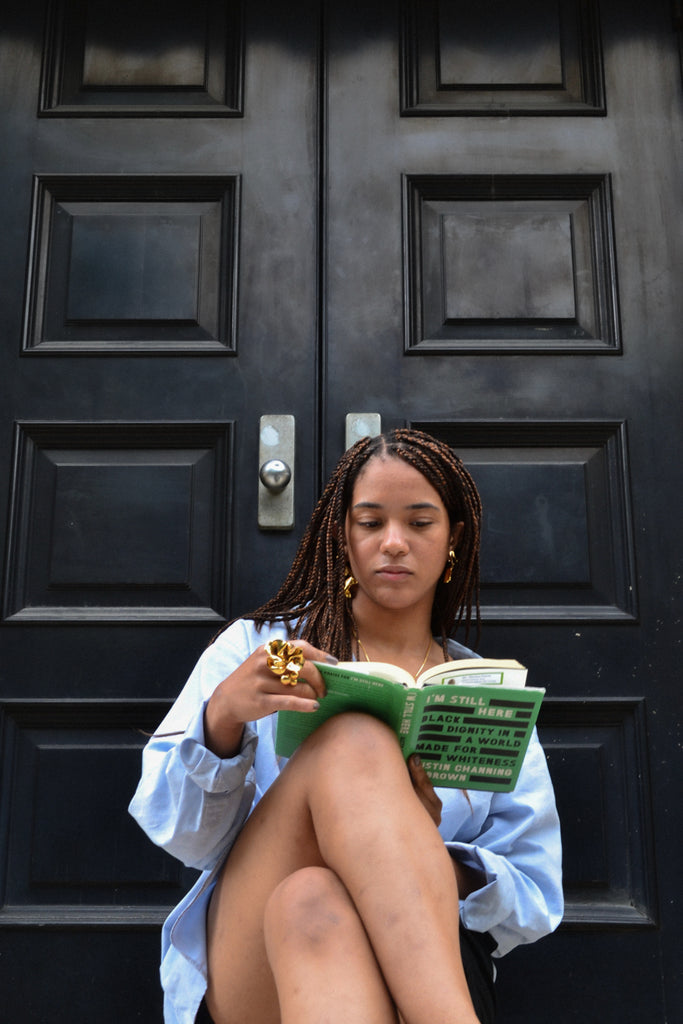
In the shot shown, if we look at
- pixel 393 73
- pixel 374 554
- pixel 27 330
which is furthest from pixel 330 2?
pixel 374 554

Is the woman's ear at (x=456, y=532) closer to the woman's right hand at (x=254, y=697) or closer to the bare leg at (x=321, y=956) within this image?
the woman's right hand at (x=254, y=697)

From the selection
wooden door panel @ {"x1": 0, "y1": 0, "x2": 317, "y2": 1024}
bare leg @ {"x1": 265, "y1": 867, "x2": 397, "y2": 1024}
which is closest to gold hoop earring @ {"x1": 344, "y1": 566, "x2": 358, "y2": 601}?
wooden door panel @ {"x1": 0, "y1": 0, "x2": 317, "y2": 1024}

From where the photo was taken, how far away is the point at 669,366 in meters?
1.95

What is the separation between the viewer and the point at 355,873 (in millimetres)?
1127

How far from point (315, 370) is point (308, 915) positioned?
115 cm

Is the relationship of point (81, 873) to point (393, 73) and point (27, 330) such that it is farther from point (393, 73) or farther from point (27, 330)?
point (393, 73)

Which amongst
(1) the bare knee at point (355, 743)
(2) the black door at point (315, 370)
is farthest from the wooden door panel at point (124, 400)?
(1) the bare knee at point (355, 743)

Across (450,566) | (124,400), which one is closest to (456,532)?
(450,566)

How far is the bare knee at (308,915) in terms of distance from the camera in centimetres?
109

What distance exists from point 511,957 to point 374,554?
0.83 m

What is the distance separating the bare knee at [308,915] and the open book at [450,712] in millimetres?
213

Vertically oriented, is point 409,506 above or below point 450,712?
above

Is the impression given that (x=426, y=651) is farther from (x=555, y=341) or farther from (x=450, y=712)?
(x=555, y=341)

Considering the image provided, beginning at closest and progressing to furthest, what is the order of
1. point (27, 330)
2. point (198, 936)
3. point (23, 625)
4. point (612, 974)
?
point (198, 936), point (612, 974), point (23, 625), point (27, 330)
